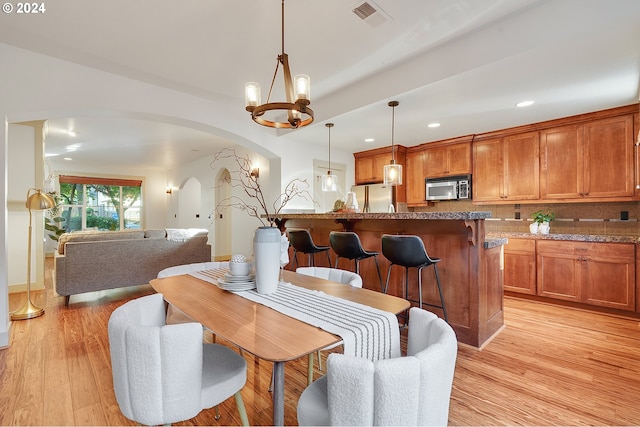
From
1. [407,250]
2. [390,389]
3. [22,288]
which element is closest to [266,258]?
[390,389]

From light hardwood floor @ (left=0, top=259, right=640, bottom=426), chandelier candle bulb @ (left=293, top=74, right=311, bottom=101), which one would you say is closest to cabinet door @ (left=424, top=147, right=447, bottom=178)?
light hardwood floor @ (left=0, top=259, right=640, bottom=426)

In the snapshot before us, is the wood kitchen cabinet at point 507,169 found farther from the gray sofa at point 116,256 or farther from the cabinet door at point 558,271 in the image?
the gray sofa at point 116,256

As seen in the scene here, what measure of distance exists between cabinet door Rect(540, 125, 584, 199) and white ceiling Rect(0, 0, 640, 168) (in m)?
0.29

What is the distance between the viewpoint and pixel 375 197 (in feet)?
17.9

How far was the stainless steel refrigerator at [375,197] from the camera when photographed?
525 centimetres

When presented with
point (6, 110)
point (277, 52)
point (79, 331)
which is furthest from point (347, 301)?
point (6, 110)

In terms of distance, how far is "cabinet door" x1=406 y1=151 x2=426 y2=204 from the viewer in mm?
5242

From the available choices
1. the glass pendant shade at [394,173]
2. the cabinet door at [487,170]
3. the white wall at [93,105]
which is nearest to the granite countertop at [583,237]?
the cabinet door at [487,170]

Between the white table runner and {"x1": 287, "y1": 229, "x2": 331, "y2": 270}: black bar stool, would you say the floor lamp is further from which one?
the white table runner

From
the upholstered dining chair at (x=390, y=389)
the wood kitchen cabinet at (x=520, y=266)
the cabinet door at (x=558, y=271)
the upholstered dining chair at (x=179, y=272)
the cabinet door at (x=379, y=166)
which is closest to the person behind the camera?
the upholstered dining chair at (x=390, y=389)

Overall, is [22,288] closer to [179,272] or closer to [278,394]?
[179,272]

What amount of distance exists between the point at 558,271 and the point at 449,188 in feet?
5.96

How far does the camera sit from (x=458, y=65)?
248 cm

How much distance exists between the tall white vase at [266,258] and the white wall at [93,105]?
2.48 meters
